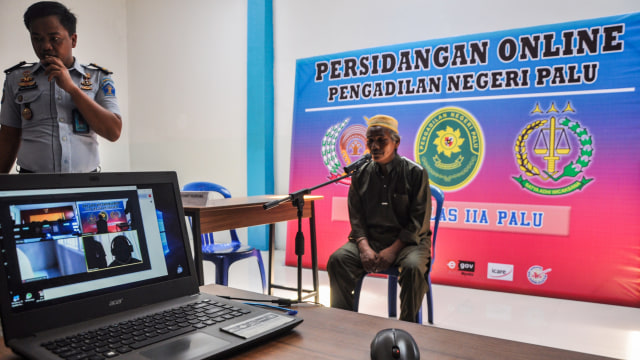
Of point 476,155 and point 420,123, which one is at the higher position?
point 420,123

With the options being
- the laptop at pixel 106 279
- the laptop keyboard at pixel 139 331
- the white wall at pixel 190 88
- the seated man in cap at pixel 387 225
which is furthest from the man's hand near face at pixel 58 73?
the white wall at pixel 190 88

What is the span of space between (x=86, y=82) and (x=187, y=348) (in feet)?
4.31

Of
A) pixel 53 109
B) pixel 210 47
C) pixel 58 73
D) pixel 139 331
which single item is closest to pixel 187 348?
pixel 139 331

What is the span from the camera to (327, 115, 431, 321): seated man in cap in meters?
2.14

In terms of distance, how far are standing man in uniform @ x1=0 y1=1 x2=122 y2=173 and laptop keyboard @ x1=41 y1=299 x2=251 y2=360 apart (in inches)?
40.5

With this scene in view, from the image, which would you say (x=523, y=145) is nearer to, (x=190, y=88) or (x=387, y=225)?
(x=387, y=225)

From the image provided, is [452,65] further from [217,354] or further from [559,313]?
[217,354]

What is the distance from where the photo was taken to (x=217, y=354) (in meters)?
0.55

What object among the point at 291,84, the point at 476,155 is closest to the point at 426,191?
the point at 476,155

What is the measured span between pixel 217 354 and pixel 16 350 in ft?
0.86

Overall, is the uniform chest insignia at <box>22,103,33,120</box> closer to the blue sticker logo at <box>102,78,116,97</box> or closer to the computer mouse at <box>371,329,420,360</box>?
the blue sticker logo at <box>102,78,116,97</box>

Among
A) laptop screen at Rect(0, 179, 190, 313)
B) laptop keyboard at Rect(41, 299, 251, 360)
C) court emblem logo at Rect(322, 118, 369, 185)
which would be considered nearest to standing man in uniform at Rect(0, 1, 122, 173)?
laptop screen at Rect(0, 179, 190, 313)

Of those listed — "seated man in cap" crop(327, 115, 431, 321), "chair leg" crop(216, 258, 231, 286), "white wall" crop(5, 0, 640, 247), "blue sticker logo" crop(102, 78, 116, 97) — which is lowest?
"chair leg" crop(216, 258, 231, 286)

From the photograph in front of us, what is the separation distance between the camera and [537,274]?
2980mm
